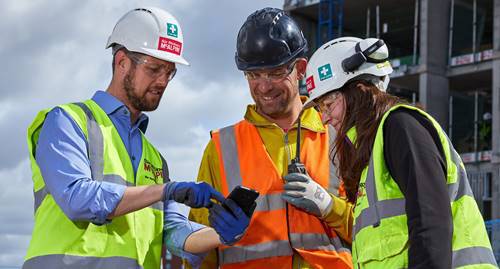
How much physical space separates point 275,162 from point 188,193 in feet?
2.89

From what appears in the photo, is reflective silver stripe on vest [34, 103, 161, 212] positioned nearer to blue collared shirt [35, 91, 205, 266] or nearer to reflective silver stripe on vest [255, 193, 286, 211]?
blue collared shirt [35, 91, 205, 266]

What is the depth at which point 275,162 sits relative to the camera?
4.66 meters

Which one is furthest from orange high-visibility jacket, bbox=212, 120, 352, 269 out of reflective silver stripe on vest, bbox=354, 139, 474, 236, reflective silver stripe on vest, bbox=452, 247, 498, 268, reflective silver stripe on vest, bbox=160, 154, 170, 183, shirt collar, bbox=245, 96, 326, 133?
reflective silver stripe on vest, bbox=452, 247, 498, 268

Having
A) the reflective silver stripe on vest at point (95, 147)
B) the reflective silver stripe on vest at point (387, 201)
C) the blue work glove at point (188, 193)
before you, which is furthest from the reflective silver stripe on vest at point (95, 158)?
the reflective silver stripe on vest at point (387, 201)

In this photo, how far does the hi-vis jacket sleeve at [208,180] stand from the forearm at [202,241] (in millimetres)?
199

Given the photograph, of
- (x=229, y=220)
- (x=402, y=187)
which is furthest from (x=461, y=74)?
(x=402, y=187)

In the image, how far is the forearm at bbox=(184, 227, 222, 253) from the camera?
4441mm

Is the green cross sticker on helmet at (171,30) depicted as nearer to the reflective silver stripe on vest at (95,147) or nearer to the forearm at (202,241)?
the reflective silver stripe on vest at (95,147)

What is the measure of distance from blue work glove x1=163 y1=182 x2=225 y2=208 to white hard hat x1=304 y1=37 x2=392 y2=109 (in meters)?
0.72

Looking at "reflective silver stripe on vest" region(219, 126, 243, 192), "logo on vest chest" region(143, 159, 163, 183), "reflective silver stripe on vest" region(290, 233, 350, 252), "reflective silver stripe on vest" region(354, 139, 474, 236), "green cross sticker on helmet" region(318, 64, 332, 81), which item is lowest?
"reflective silver stripe on vest" region(290, 233, 350, 252)

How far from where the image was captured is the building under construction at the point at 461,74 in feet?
72.9

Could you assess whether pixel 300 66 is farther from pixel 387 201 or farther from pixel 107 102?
pixel 387 201

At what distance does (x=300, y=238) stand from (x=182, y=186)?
0.88 meters

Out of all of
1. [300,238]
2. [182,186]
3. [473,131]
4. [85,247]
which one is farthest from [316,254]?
[473,131]
